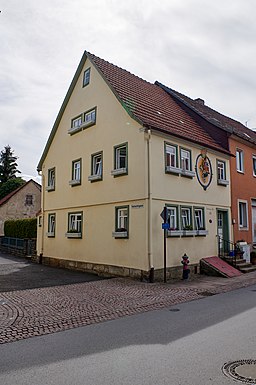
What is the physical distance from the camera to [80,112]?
19016 mm

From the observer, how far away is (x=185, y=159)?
1625cm

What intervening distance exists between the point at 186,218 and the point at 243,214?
5716 millimetres

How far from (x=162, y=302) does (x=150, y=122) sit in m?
7.73

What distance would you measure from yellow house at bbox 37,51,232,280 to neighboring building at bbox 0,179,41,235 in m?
20.7

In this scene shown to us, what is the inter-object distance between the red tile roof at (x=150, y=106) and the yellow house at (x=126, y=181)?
8 cm

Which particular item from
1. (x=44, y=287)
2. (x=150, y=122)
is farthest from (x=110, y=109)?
(x=44, y=287)

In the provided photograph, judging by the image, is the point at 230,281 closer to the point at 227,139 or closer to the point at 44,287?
the point at 44,287

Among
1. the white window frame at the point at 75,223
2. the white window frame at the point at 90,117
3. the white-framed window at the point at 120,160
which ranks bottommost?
the white window frame at the point at 75,223

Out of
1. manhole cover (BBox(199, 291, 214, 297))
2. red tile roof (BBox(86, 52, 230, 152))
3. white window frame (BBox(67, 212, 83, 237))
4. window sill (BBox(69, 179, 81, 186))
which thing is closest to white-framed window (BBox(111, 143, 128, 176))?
red tile roof (BBox(86, 52, 230, 152))

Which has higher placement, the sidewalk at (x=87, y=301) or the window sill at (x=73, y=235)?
the window sill at (x=73, y=235)

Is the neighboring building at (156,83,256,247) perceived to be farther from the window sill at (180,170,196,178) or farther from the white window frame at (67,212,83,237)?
the white window frame at (67,212,83,237)

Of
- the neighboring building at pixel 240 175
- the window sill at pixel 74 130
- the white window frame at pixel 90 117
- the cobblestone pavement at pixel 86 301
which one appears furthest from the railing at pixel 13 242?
the neighboring building at pixel 240 175

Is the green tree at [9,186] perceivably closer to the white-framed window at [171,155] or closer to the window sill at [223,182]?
the window sill at [223,182]

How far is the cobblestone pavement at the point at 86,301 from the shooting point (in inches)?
298
